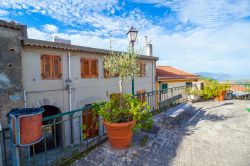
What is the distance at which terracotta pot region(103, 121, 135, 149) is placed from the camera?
3.53 m

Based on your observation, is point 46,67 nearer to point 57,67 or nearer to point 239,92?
point 57,67

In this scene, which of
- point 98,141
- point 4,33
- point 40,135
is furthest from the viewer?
point 4,33

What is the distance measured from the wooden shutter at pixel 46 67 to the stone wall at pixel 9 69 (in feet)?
10.6

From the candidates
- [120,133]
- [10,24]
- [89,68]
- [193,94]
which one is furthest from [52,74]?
[193,94]

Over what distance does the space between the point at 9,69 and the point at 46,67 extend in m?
3.68

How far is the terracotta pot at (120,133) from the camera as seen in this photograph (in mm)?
3533

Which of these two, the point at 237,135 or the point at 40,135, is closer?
the point at 40,135

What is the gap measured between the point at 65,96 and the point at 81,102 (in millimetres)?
1124

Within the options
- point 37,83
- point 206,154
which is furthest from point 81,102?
point 206,154

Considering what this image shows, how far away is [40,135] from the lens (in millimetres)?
2488

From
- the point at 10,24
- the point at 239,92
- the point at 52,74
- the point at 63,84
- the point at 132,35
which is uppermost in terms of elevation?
the point at 10,24

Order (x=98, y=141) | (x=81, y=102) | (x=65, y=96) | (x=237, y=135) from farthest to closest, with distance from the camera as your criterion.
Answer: (x=81, y=102) → (x=65, y=96) → (x=237, y=135) → (x=98, y=141)

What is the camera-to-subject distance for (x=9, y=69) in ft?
18.4

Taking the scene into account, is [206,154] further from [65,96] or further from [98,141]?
[65,96]
